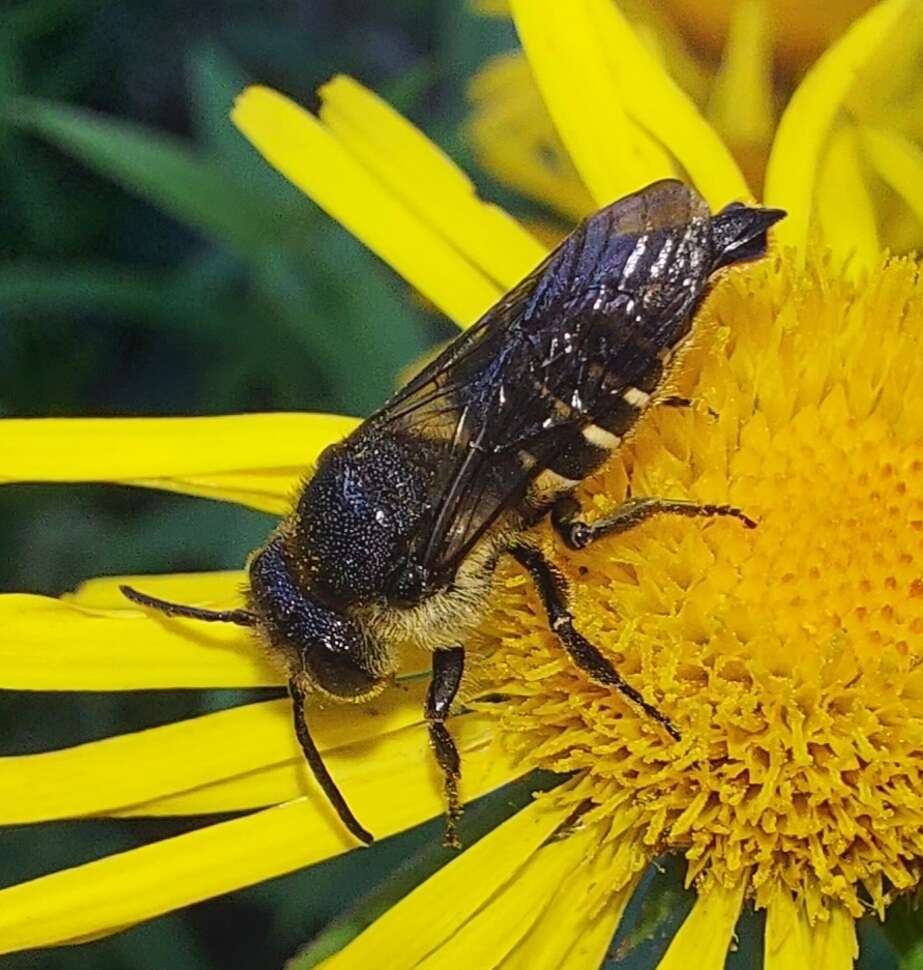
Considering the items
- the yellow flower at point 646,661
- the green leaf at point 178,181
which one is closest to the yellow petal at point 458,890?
the yellow flower at point 646,661

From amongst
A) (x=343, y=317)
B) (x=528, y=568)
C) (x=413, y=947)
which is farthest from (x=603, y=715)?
(x=343, y=317)

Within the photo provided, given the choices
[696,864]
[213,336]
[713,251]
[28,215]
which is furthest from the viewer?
[28,215]

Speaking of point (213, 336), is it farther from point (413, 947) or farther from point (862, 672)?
point (862, 672)

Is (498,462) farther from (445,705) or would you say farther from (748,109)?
(748,109)

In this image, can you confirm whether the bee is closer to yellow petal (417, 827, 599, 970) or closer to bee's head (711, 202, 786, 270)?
bee's head (711, 202, 786, 270)

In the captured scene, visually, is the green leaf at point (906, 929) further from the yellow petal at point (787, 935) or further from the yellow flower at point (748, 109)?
the yellow flower at point (748, 109)

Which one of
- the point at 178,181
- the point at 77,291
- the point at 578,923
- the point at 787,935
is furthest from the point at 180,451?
the point at 77,291
